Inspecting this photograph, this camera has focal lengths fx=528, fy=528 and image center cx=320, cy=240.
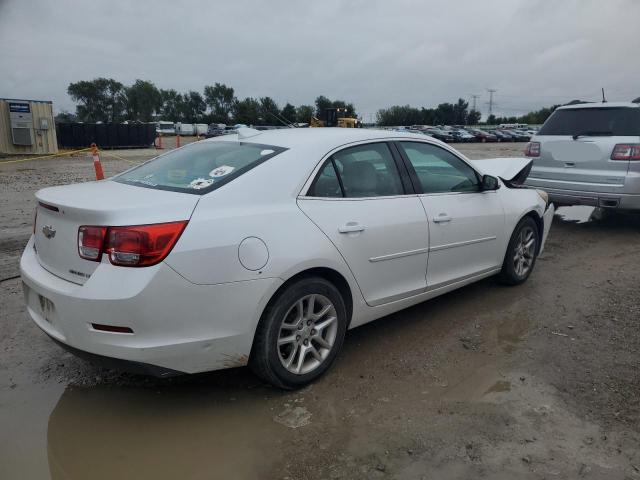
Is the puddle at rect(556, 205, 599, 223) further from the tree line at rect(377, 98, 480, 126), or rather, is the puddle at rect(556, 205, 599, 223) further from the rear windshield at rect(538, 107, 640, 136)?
the tree line at rect(377, 98, 480, 126)

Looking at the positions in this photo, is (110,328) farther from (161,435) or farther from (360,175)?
(360,175)

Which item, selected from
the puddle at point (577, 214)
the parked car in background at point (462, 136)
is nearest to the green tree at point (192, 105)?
the parked car in background at point (462, 136)

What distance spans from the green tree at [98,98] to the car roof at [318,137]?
99501mm

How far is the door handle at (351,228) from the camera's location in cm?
326

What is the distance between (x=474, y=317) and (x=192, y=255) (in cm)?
266

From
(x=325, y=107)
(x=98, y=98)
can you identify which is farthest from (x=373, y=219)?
(x=98, y=98)

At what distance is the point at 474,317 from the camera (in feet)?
14.4

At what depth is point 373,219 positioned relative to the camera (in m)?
3.46

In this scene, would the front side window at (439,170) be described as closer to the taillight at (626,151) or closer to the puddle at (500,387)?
the puddle at (500,387)

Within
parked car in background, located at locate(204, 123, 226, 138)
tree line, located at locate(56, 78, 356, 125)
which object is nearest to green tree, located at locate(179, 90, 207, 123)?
tree line, located at locate(56, 78, 356, 125)

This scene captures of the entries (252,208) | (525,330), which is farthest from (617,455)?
(252,208)

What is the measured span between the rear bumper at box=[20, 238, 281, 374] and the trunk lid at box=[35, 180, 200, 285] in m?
0.10

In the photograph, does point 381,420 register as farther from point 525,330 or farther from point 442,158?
point 442,158

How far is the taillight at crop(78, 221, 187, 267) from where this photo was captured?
2.58 meters
